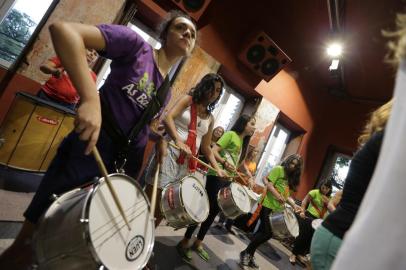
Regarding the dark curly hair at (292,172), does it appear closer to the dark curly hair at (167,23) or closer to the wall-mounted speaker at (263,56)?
the wall-mounted speaker at (263,56)

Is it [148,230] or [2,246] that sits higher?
[148,230]

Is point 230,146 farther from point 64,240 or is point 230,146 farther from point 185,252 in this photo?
point 64,240

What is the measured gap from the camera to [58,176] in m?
1.26

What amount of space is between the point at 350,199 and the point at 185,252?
2.34 metres

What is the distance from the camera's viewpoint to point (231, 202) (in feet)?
9.89

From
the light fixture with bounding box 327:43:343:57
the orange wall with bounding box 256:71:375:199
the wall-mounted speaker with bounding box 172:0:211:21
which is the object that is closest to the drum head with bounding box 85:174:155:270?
the wall-mounted speaker with bounding box 172:0:211:21

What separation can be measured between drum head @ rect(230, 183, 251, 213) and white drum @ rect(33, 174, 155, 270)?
6.30ft

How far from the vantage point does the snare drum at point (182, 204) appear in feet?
7.35

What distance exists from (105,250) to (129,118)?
2.03 ft

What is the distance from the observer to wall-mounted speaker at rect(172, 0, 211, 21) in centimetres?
445

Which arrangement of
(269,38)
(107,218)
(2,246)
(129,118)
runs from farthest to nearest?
(269,38) < (2,246) < (129,118) < (107,218)

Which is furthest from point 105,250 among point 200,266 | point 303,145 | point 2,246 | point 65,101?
point 303,145

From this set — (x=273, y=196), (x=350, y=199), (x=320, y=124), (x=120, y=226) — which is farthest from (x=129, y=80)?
(x=320, y=124)

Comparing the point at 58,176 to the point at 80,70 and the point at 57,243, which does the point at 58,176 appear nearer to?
the point at 57,243
